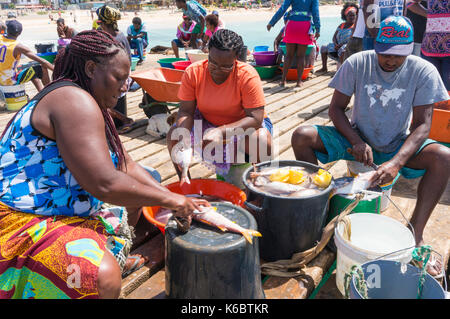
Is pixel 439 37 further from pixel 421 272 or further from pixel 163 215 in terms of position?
pixel 163 215

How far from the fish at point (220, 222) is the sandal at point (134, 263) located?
1.71 ft

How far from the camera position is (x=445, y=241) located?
7.09 ft

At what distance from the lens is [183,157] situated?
2.33m

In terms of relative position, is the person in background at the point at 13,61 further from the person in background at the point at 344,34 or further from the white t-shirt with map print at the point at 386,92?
the person in background at the point at 344,34

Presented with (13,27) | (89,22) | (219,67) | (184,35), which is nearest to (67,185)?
(219,67)

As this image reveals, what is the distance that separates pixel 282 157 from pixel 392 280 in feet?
6.05

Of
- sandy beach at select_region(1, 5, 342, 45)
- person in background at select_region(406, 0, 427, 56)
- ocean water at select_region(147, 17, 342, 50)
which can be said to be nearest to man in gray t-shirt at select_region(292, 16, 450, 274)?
person in background at select_region(406, 0, 427, 56)

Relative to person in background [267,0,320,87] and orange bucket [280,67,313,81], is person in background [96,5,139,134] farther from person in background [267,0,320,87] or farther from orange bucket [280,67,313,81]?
orange bucket [280,67,313,81]

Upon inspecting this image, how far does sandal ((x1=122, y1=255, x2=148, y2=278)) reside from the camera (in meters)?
1.89

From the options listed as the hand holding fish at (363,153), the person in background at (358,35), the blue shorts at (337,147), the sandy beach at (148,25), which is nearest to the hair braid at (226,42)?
the blue shorts at (337,147)

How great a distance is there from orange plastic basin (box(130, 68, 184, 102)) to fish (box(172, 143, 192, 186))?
113cm

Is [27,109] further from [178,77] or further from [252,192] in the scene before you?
[178,77]

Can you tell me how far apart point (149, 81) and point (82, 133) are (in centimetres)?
248
